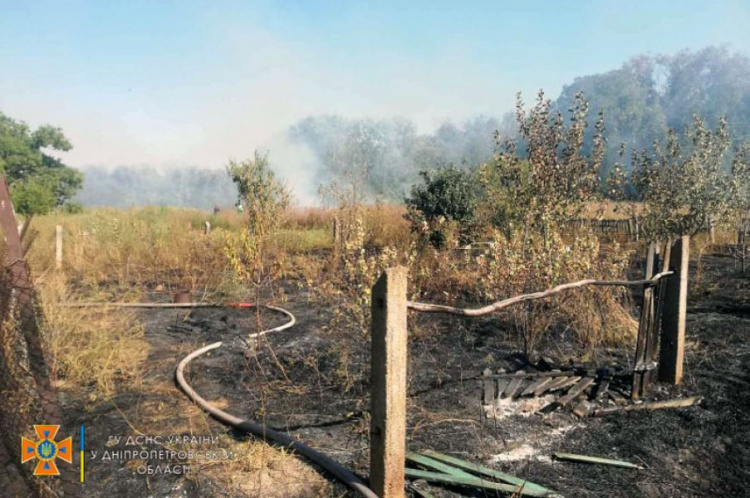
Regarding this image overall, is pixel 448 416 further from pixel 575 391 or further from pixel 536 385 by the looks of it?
pixel 575 391

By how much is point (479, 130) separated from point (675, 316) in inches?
4216

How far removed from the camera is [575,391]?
14.0 feet

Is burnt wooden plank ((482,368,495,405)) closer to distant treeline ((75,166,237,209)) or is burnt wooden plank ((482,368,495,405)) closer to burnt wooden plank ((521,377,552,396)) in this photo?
burnt wooden plank ((521,377,552,396))

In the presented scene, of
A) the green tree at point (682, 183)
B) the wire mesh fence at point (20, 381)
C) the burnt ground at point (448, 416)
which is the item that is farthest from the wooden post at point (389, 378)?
the green tree at point (682, 183)

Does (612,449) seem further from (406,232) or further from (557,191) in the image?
(406,232)

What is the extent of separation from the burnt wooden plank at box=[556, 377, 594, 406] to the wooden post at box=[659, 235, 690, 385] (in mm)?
758

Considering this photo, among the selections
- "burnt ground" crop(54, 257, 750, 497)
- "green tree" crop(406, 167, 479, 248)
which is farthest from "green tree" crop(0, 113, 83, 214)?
"burnt ground" crop(54, 257, 750, 497)

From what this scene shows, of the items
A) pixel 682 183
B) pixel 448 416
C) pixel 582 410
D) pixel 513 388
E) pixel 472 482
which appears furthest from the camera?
pixel 682 183

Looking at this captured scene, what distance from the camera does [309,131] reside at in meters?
82.1

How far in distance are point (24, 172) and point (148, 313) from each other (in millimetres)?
33903

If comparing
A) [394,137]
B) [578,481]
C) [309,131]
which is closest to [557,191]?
[578,481]

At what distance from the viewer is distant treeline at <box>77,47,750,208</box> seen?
66844mm

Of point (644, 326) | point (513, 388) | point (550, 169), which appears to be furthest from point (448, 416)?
point (550, 169)

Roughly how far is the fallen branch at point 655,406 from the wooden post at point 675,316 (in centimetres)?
43
